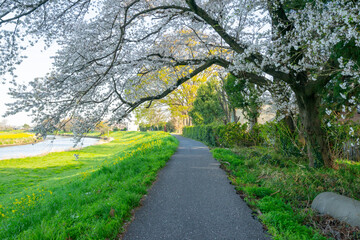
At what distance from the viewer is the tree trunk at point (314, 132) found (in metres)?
6.27

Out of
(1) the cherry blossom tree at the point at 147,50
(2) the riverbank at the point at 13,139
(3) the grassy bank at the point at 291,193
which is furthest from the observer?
(2) the riverbank at the point at 13,139

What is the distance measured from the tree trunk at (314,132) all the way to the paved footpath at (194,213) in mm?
2891

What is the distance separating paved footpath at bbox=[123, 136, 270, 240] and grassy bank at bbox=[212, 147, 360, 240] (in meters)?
0.29

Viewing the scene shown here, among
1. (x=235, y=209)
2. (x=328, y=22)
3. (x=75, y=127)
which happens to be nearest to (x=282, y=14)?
(x=328, y=22)

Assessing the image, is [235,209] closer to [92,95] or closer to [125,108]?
[125,108]

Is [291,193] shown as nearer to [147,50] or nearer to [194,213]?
[194,213]

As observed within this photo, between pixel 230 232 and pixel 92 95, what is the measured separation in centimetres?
494

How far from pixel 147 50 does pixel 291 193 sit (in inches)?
231

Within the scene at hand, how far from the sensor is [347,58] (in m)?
3.61

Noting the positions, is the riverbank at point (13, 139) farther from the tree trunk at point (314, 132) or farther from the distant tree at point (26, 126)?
the tree trunk at point (314, 132)

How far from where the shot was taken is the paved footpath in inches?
124

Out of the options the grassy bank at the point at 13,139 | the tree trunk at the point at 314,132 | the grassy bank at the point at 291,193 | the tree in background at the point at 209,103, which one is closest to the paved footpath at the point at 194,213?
the grassy bank at the point at 291,193

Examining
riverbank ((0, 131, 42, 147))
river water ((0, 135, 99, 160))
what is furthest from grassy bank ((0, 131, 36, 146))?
river water ((0, 135, 99, 160))

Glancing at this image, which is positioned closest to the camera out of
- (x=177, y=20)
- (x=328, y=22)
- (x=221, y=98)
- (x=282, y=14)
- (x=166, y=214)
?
(x=328, y=22)
